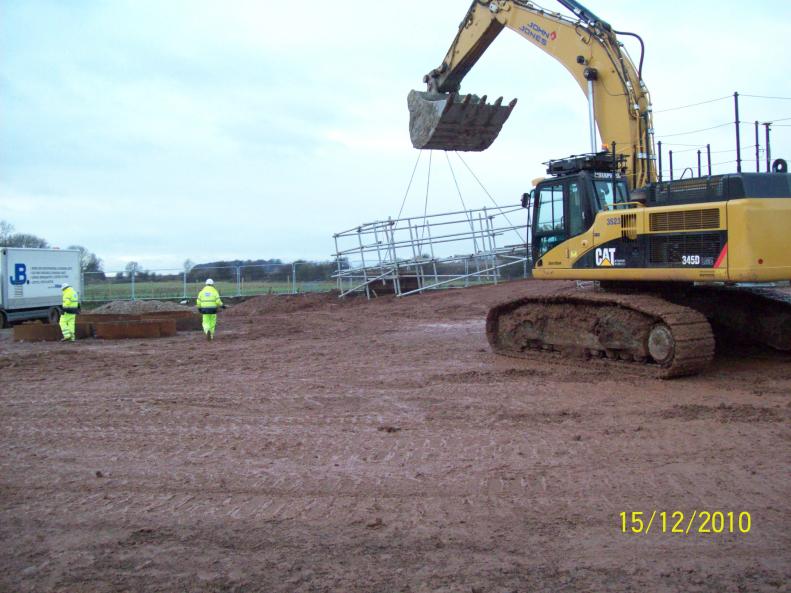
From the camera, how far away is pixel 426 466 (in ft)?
19.9

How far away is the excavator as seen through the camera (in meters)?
8.87

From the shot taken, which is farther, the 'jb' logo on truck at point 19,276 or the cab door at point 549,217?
the 'jb' logo on truck at point 19,276

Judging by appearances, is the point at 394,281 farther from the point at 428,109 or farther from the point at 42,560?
the point at 42,560

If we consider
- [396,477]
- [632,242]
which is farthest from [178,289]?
[396,477]

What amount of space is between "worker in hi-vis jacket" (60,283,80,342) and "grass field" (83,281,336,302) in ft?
44.8

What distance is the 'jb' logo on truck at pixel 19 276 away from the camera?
2234 cm

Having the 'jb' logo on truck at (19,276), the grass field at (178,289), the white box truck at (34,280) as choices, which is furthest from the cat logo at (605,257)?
the grass field at (178,289)

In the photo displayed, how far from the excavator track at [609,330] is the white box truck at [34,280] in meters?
16.4

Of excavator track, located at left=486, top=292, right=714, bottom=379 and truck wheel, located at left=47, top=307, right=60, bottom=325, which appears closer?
excavator track, located at left=486, top=292, right=714, bottom=379

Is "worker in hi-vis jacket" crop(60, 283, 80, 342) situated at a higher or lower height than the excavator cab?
lower
